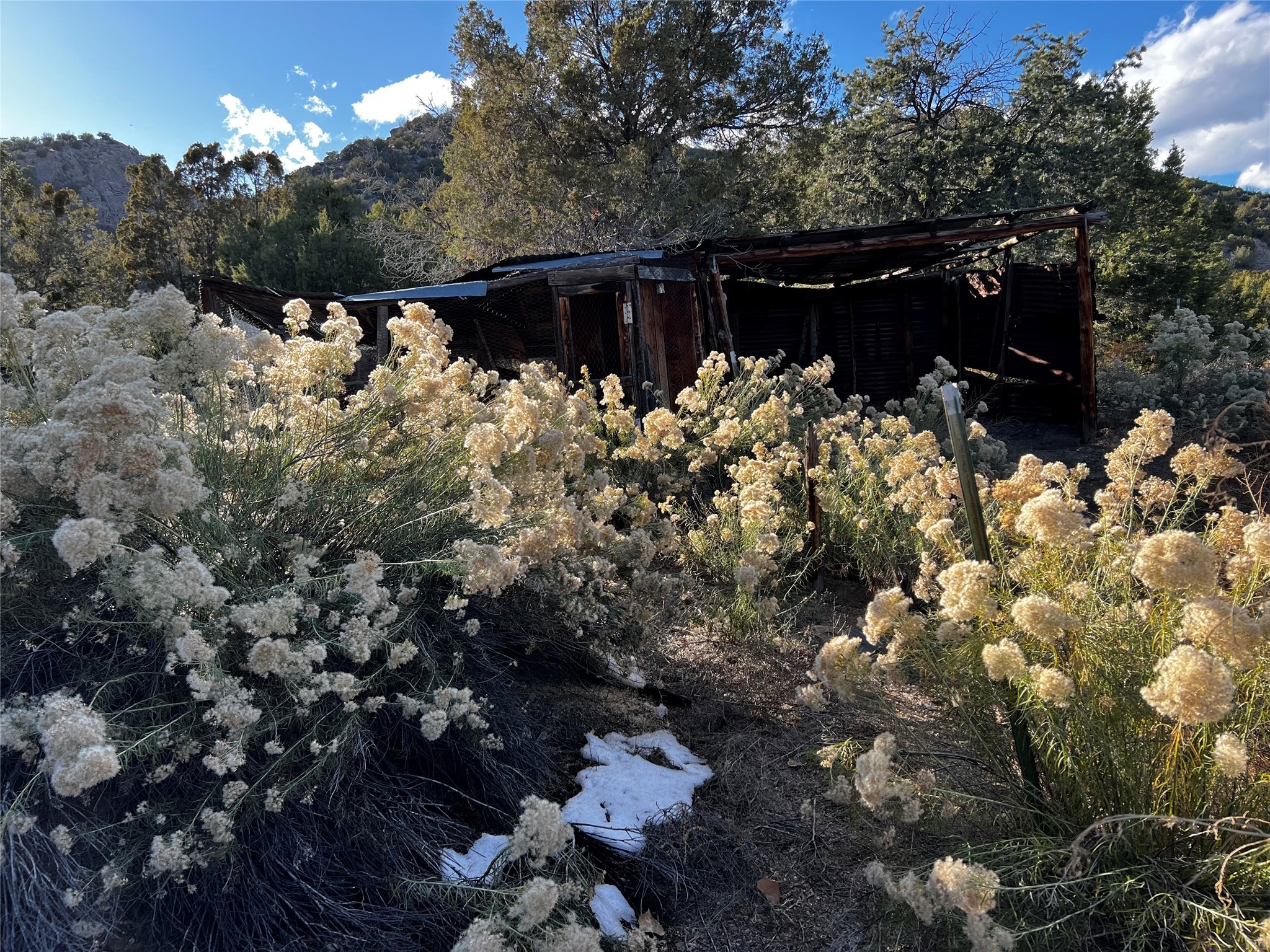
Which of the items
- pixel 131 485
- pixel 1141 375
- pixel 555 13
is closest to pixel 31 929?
pixel 131 485

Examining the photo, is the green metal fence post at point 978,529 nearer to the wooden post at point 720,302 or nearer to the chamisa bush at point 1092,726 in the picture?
the chamisa bush at point 1092,726

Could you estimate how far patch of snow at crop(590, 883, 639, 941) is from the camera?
78.0 inches

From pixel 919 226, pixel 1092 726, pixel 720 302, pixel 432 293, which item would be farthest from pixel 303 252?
pixel 1092 726

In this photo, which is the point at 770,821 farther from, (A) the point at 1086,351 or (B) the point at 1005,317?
(B) the point at 1005,317

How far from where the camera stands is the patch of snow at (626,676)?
10.7 ft

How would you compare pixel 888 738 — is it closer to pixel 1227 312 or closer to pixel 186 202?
pixel 1227 312

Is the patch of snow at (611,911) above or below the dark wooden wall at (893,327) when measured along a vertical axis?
below

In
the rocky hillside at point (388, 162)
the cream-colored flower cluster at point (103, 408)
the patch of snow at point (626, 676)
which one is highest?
the rocky hillside at point (388, 162)

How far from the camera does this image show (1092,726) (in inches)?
72.0

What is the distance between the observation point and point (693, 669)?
140 inches

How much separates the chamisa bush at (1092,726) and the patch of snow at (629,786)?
1.95 feet

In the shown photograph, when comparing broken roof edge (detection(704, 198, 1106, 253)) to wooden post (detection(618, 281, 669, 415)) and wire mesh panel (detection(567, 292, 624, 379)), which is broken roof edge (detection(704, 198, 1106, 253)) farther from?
wire mesh panel (detection(567, 292, 624, 379))

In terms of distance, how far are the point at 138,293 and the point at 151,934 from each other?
1.65 metres

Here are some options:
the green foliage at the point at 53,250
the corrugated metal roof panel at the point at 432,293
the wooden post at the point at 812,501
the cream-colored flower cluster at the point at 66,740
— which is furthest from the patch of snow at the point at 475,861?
the green foliage at the point at 53,250
